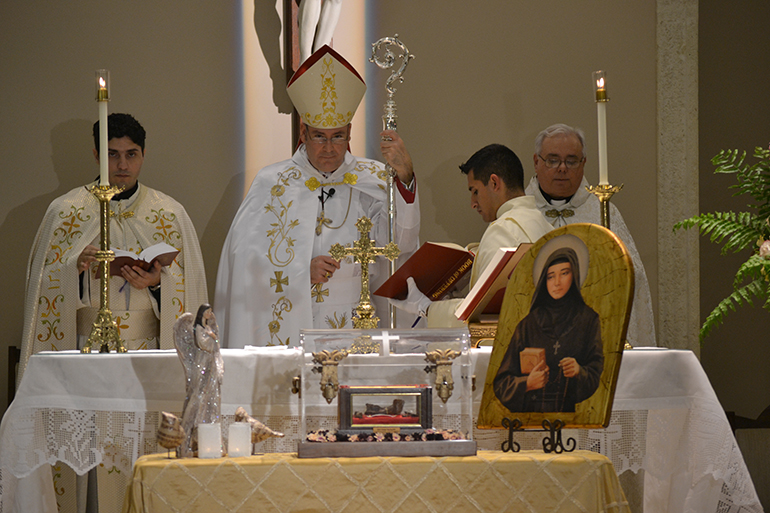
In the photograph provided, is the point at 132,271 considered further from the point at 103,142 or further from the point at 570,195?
the point at 570,195

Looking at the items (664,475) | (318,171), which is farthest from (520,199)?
(664,475)

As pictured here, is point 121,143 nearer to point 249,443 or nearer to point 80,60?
point 80,60

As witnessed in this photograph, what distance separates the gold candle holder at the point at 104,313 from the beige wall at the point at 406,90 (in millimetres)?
2305

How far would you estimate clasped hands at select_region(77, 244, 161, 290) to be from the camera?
4042 mm

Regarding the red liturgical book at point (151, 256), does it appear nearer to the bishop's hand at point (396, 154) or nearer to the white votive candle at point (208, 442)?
the bishop's hand at point (396, 154)

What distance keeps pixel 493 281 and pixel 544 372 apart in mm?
472

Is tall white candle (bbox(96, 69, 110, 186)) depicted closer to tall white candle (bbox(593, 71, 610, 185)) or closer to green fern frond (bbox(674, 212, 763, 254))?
tall white candle (bbox(593, 71, 610, 185))

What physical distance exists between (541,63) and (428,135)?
2.58 feet

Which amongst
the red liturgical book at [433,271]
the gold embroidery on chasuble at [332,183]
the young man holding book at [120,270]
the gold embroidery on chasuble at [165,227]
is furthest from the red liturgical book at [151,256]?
the gold embroidery on chasuble at [332,183]

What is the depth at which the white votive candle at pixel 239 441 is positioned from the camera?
223 centimetres

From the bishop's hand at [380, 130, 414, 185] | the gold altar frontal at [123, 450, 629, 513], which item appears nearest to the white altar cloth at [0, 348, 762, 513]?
the gold altar frontal at [123, 450, 629, 513]

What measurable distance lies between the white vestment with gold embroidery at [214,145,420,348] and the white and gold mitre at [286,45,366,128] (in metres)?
0.39

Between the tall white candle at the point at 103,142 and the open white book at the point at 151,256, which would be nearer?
the tall white candle at the point at 103,142

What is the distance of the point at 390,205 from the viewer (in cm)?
318
